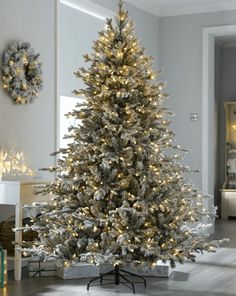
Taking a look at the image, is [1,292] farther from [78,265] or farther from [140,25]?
[140,25]

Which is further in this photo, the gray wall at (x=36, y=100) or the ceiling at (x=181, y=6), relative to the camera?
the ceiling at (x=181, y=6)

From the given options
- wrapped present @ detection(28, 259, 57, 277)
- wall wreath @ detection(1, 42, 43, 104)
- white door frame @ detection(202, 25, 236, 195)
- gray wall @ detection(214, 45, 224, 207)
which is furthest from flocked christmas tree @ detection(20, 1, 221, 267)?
gray wall @ detection(214, 45, 224, 207)

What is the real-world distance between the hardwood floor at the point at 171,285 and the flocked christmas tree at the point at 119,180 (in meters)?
0.24

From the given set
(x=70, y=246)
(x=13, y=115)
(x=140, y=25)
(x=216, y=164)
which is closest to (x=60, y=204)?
(x=70, y=246)

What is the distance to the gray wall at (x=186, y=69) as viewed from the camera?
8727mm

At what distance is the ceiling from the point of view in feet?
27.7

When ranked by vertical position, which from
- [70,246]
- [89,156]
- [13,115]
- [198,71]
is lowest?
[70,246]

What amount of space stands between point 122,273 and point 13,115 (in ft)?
5.92

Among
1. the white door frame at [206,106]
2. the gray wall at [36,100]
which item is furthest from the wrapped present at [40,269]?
the white door frame at [206,106]

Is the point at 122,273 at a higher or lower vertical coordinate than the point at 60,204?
lower

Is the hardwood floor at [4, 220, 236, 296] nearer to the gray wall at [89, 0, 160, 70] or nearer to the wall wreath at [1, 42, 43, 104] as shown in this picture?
the wall wreath at [1, 42, 43, 104]

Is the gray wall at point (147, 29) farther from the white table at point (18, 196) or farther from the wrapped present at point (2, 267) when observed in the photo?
the wrapped present at point (2, 267)

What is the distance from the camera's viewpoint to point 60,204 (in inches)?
206

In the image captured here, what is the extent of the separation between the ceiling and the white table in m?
3.55
